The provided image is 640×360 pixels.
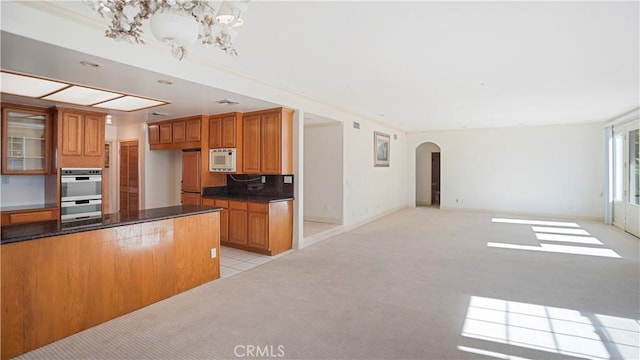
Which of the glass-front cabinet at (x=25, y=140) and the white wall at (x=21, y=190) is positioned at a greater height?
the glass-front cabinet at (x=25, y=140)

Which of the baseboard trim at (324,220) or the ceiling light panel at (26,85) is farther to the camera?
the baseboard trim at (324,220)

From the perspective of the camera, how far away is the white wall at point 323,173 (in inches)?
262

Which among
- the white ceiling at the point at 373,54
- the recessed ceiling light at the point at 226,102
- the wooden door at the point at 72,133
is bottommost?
the wooden door at the point at 72,133

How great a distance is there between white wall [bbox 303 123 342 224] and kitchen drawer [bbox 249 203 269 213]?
7.46ft

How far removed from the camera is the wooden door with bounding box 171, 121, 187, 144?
573cm

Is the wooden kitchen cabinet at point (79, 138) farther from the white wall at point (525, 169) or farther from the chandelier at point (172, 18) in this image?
the white wall at point (525, 169)

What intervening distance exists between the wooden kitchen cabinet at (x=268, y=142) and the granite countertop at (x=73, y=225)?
176cm

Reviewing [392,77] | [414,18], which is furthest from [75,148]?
[414,18]

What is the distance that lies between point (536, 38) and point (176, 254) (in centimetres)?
408

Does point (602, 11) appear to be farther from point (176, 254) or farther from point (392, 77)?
point (176, 254)

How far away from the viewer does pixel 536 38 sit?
2.91 m

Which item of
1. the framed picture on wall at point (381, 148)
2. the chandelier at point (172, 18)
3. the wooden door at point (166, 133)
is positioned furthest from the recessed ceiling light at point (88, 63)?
the framed picture on wall at point (381, 148)

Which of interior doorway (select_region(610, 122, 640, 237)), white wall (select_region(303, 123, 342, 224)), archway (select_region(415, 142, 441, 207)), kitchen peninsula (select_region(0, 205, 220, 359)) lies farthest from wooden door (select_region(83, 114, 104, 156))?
interior doorway (select_region(610, 122, 640, 237))

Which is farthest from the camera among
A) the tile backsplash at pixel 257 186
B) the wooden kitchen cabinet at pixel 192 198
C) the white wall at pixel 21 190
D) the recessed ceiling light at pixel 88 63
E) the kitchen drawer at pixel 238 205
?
the wooden kitchen cabinet at pixel 192 198
